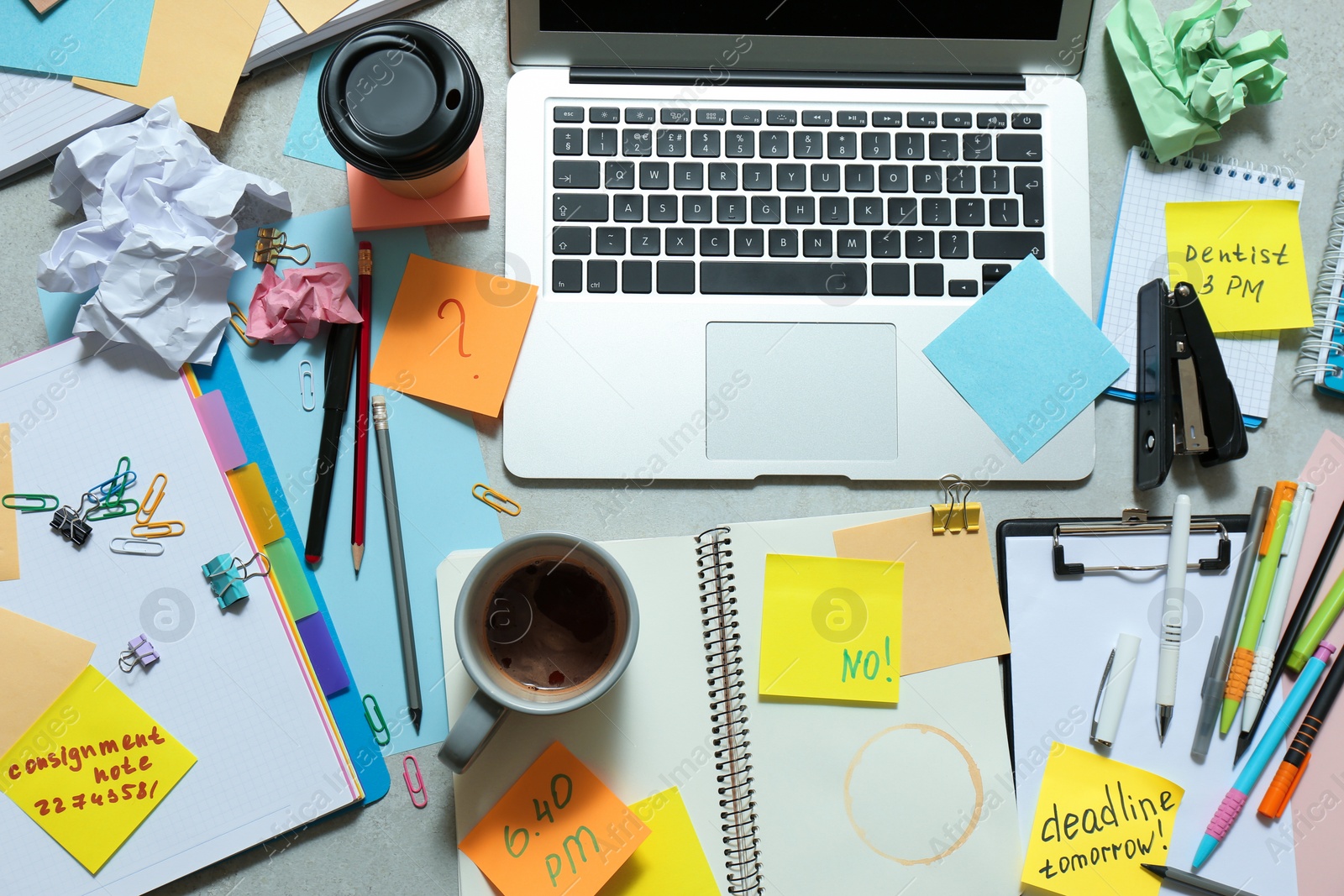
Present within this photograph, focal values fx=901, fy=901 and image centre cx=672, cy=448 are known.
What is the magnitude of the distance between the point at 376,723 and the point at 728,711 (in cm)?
33

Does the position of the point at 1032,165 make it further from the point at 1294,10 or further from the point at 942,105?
the point at 1294,10

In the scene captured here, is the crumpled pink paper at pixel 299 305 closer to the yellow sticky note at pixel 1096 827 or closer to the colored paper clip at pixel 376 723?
the colored paper clip at pixel 376 723

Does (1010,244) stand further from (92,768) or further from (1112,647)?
(92,768)

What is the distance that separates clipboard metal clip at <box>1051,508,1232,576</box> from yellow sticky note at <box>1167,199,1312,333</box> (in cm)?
20

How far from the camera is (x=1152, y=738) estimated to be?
34.0 inches

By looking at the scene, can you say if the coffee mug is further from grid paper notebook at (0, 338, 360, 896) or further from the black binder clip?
the black binder clip

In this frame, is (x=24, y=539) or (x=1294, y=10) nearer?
(x=24, y=539)

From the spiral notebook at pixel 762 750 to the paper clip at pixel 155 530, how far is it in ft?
0.82

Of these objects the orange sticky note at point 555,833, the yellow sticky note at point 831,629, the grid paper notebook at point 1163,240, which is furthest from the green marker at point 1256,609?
the orange sticky note at point 555,833

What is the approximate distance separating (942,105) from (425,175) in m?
0.50

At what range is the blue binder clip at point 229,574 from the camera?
32.4 inches

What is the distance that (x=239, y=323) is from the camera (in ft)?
2.84

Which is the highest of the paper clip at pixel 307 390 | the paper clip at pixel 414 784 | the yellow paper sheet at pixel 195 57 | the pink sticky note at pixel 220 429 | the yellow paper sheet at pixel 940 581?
the yellow paper sheet at pixel 195 57

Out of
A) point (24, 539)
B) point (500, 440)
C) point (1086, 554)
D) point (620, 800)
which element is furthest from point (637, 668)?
point (24, 539)
